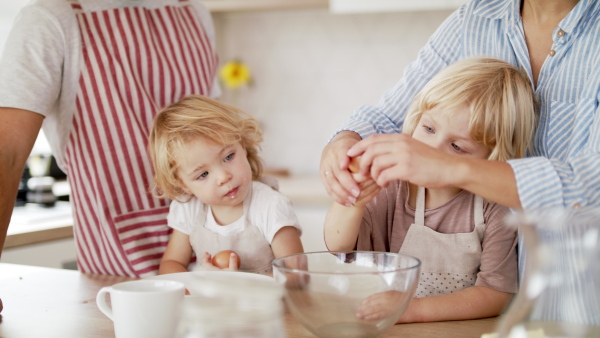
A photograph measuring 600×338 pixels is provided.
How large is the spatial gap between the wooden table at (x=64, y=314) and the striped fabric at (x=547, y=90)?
0.22 meters

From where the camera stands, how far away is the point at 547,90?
3.63 ft

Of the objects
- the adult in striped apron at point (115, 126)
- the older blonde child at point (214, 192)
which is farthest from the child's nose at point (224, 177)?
the adult in striped apron at point (115, 126)

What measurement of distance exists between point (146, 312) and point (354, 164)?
40 centimetres

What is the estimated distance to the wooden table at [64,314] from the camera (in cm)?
89

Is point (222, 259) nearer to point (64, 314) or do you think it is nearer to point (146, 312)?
point (64, 314)

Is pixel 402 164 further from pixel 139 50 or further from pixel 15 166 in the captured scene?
pixel 139 50

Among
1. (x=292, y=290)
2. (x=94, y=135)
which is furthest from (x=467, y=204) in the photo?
(x=94, y=135)

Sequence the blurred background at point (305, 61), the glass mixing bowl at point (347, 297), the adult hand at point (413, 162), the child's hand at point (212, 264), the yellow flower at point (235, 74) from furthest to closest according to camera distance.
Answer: the yellow flower at point (235, 74) → the blurred background at point (305, 61) → the child's hand at point (212, 264) → the adult hand at point (413, 162) → the glass mixing bowl at point (347, 297)

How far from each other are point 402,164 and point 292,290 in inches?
9.4

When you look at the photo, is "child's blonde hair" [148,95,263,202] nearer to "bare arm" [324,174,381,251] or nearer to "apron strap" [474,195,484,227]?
"bare arm" [324,174,381,251]

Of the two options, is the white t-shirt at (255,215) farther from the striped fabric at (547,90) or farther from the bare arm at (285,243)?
the striped fabric at (547,90)

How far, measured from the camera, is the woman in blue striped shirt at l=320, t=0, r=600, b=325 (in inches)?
33.6

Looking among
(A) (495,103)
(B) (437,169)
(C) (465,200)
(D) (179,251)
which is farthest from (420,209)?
(D) (179,251)

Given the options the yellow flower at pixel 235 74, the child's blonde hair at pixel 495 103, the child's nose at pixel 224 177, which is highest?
the yellow flower at pixel 235 74
